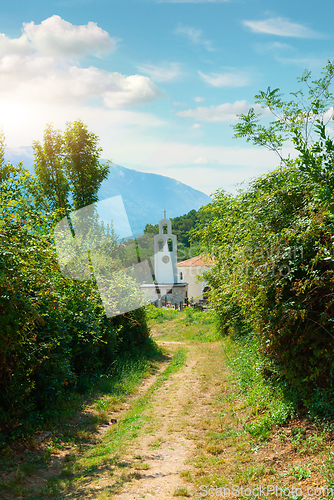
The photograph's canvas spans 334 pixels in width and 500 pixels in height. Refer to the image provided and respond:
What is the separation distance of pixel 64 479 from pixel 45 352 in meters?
2.27

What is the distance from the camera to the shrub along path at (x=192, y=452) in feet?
13.3

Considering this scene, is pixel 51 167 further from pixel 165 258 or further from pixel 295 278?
pixel 165 258

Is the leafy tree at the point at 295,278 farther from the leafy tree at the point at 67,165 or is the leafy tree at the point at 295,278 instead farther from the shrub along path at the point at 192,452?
the leafy tree at the point at 67,165

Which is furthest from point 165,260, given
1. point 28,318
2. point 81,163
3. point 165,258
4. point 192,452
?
point 192,452

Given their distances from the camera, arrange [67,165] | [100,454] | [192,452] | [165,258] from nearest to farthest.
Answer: [192,452] → [100,454] → [67,165] → [165,258]

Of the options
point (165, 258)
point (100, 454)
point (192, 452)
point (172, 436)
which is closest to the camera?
point (192, 452)

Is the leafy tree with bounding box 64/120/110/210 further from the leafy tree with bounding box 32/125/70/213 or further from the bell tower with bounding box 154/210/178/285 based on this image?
the bell tower with bounding box 154/210/178/285

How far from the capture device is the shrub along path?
4.04 metres

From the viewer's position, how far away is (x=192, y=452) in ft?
16.9

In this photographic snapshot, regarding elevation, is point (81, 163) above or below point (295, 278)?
above

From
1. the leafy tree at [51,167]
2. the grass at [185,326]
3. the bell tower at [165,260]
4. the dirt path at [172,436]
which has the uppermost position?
the leafy tree at [51,167]

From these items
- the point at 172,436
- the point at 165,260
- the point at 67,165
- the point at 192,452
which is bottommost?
the point at 172,436

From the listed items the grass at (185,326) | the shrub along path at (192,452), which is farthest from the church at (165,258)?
the shrub along path at (192,452)

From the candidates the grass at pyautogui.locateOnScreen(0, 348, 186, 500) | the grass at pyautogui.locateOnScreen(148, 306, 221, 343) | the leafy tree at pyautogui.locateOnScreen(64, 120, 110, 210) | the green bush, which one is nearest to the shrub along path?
the grass at pyautogui.locateOnScreen(0, 348, 186, 500)
